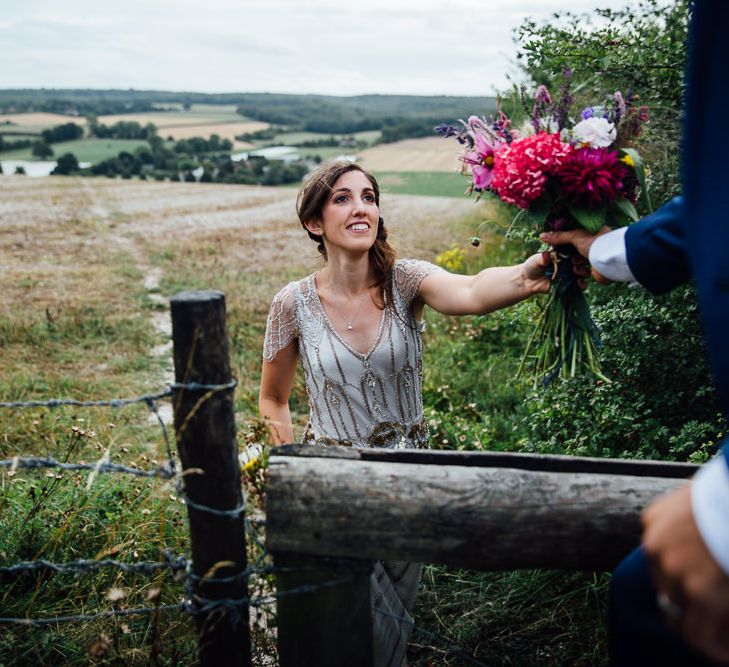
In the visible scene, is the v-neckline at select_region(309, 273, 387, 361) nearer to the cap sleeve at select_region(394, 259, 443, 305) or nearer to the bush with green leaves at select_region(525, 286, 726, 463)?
the cap sleeve at select_region(394, 259, 443, 305)

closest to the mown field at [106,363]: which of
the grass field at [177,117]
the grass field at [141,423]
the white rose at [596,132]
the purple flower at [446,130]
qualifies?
the grass field at [141,423]

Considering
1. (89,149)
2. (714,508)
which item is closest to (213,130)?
(89,149)

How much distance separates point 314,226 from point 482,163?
129cm

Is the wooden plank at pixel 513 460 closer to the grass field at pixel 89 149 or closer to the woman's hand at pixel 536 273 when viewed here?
the woman's hand at pixel 536 273

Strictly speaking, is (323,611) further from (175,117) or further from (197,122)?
(175,117)

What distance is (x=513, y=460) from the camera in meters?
2.01

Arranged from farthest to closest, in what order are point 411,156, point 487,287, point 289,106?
1. point 289,106
2. point 411,156
3. point 487,287

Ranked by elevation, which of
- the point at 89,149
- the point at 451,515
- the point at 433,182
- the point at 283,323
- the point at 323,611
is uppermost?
the point at 89,149

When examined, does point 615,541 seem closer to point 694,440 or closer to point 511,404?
point 694,440

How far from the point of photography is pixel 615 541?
180 centimetres

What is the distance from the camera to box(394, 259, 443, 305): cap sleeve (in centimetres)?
333

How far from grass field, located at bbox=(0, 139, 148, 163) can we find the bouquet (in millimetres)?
46407

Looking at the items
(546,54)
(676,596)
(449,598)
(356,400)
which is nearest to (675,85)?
(546,54)

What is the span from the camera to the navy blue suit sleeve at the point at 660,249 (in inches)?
66.9
